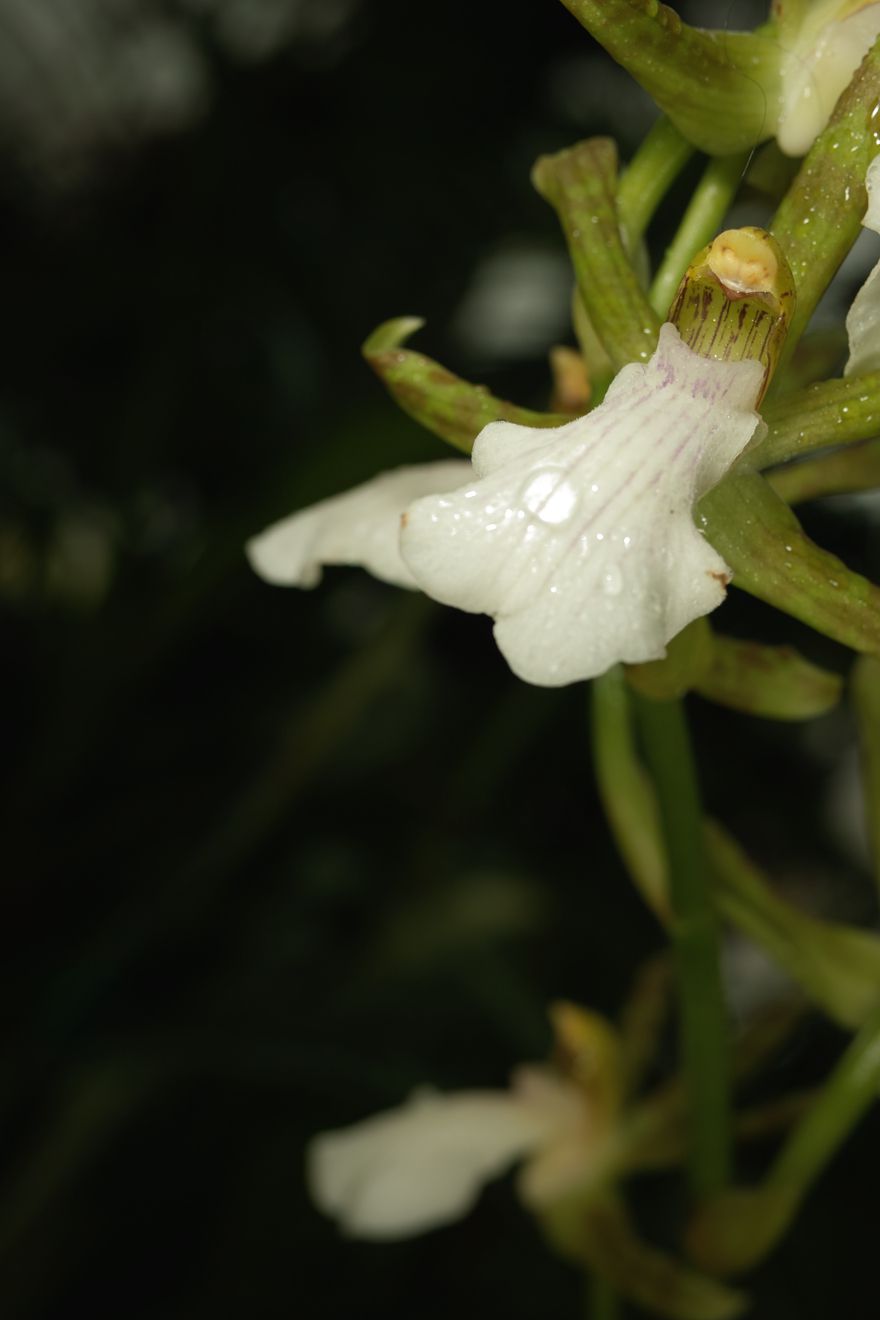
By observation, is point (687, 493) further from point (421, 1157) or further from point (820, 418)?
point (421, 1157)

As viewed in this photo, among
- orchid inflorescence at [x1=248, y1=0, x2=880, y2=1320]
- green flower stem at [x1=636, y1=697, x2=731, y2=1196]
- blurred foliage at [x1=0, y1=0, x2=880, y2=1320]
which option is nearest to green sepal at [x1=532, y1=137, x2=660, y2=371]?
orchid inflorescence at [x1=248, y1=0, x2=880, y2=1320]

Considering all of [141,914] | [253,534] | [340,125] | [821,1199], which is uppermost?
[340,125]

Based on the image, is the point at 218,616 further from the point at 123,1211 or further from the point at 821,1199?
the point at 821,1199

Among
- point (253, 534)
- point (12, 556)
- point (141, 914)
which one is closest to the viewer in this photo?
point (253, 534)

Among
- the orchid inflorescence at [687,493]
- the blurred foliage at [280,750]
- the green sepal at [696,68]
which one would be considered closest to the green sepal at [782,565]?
the orchid inflorescence at [687,493]

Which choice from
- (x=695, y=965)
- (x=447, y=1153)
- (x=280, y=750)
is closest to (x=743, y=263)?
(x=695, y=965)

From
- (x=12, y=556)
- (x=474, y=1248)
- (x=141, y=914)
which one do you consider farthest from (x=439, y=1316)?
(x=12, y=556)
